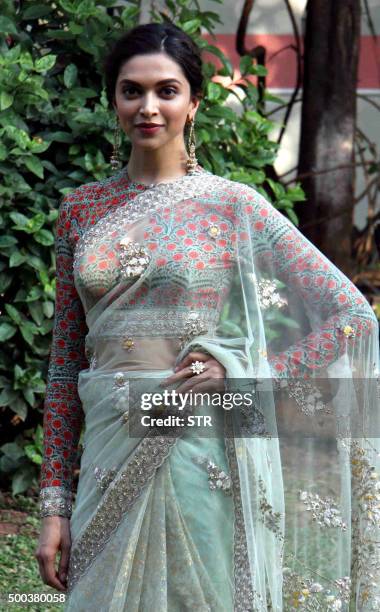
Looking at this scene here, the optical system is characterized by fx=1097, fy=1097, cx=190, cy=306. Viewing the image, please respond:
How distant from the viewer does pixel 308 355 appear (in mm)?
2162

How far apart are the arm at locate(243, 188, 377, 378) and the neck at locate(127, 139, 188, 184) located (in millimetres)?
185

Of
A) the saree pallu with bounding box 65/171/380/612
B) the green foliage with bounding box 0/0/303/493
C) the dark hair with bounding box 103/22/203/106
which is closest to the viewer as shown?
the saree pallu with bounding box 65/171/380/612

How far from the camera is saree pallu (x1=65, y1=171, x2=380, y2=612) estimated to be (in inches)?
81.3

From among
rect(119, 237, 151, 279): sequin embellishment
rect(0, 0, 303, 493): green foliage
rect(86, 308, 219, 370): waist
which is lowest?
rect(86, 308, 219, 370): waist

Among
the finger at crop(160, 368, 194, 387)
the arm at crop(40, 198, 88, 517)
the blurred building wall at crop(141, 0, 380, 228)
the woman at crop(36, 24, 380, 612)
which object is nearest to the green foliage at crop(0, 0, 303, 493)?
the arm at crop(40, 198, 88, 517)

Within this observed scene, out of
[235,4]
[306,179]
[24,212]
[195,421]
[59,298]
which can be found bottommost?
[195,421]

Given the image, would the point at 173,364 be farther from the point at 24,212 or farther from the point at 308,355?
the point at 24,212

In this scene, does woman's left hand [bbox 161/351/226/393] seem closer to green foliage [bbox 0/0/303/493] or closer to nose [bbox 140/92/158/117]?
nose [bbox 140/92/158/117]

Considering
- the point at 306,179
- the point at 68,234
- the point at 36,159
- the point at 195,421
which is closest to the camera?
the point at 195,421

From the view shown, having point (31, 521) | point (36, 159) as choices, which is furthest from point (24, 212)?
point (31, 521)

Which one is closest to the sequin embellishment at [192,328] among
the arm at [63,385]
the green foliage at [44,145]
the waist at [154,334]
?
the waist at [154,334]

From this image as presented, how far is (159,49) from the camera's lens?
2.27 m

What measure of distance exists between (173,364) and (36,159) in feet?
6.24

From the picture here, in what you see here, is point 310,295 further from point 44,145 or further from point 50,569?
point 44,145
